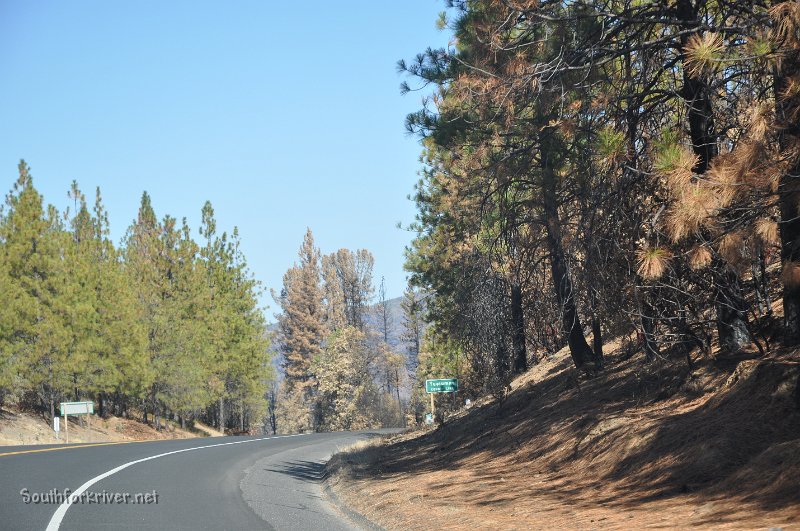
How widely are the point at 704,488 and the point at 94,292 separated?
39.5 m

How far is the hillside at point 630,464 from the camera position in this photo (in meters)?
7.69

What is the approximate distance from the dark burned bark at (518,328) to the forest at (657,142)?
3.30m

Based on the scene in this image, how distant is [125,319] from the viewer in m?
45.1

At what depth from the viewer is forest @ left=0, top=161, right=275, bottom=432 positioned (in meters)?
38.4

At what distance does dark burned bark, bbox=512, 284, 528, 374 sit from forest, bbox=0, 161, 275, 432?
2363 centimetres

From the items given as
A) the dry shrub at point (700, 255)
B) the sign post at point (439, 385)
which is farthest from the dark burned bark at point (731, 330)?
the sign post at point (439, 385)

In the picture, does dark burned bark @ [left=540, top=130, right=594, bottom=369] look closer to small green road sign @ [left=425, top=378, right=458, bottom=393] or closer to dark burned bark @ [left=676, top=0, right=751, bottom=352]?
dark burned bark @ [left=676, top=0, right=751, bottom=352]

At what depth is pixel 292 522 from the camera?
1018cm

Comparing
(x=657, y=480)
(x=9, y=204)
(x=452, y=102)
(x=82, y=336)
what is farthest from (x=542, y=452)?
(x=9, y=204)

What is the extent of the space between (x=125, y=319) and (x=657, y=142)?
135ft

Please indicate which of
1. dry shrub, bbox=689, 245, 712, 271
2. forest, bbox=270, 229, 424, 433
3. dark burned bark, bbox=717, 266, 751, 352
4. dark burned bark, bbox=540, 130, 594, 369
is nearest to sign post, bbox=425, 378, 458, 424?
dark burned bark, bbox=540, 130, 594, 369

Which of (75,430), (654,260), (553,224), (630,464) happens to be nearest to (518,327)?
(553,224)

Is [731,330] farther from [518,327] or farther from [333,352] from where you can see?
[333,352]

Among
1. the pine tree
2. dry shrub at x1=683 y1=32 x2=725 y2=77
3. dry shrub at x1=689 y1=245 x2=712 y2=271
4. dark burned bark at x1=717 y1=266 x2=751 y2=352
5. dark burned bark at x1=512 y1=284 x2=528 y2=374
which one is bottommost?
dark burned bark at x1=717 y1=266 x2=751 y2=352
